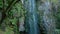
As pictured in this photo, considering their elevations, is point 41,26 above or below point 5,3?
below

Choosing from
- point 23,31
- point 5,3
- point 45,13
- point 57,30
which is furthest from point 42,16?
point 5,3

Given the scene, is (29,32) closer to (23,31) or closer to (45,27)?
(23,31)

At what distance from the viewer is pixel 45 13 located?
549 centimetres

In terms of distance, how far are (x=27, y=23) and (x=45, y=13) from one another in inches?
32.8

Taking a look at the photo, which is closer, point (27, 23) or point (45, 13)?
point (27, 23)

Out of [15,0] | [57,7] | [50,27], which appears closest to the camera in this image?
[15,0]

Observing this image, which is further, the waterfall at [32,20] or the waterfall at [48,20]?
the waterfall at [48,20]

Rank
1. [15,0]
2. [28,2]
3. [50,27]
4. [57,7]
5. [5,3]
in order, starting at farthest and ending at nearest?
[57,7] → [50,27] → [28,2] → [5,3] → [15,0]

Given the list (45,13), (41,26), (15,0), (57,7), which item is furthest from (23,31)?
(15,0)

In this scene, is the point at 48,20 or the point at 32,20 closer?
the point at 32,20

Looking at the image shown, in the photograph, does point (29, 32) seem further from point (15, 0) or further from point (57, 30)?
point (15, 0)

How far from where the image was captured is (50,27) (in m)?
5.30

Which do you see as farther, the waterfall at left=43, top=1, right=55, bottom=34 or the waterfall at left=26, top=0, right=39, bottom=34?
the waterfall at left=43, top=1, right=55, bottom=34

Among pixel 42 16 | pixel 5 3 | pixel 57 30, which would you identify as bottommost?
pixel 57 30
